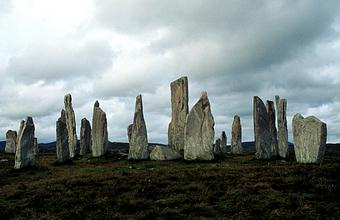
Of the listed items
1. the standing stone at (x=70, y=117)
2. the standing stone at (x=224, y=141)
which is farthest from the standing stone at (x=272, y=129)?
the standing stone at (x=70, y=117)

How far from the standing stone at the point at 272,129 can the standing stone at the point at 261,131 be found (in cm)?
125

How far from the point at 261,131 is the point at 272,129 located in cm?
271

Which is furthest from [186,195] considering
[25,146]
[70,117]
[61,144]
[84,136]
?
[84,136]

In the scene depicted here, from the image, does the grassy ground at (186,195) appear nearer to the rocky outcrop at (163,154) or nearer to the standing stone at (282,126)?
the rocky outcrop at (163,154)

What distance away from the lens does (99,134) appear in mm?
50344

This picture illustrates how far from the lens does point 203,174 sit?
2684 cm

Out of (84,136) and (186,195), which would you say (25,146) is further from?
(84,136)

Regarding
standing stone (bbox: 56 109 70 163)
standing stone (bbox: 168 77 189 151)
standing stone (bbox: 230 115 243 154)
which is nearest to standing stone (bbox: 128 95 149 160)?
standing stone (bbox: 56 109 70 163)

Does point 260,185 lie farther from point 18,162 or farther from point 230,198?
point 18,162

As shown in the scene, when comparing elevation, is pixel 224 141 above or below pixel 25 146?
above

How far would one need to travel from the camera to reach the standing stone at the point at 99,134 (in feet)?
163

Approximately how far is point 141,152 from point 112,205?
70.0 feet

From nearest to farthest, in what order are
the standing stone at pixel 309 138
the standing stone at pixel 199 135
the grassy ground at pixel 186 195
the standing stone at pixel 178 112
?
the grassy ground at pixel 186 195 → the standing stone at pixel 309 138 → the standing stone at pixel 199 135 → the standing stone at pixel 178 112

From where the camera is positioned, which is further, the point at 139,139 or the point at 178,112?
the point at 178,112
